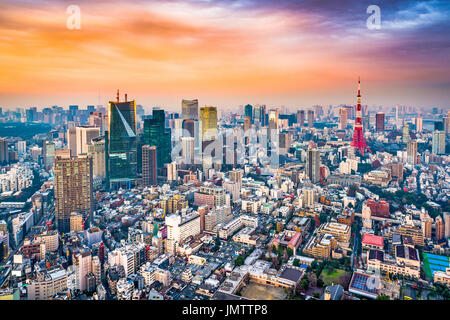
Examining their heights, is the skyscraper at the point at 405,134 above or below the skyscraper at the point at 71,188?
above

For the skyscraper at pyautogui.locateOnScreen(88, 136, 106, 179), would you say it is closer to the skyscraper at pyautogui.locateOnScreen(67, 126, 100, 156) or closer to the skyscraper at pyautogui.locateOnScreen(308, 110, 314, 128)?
the skyscraper at pyautogui.locateOnScreen(67, 126, 100, 156)

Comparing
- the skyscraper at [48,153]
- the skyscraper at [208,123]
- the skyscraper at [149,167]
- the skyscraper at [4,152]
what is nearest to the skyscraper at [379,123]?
the skyscraper at [208,123]

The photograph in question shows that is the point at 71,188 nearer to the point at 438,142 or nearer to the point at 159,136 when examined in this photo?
the point at 159,136

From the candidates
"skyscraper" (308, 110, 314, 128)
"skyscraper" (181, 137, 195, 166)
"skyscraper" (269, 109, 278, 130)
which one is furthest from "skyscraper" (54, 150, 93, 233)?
"skyscraper" (308, 110, 314, 128)

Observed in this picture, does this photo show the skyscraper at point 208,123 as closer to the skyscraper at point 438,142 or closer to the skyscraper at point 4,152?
the skyscraper at point 4,152

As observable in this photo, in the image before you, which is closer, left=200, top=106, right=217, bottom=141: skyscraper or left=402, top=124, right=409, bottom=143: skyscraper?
left=402, top=124, right=409, bottom=143: skyscraper
